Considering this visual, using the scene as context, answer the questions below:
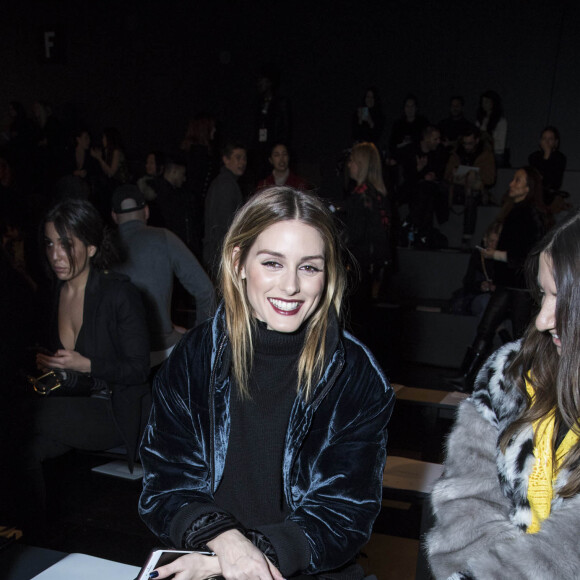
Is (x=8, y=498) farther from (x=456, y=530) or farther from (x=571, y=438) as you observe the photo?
(x=571, y=438)

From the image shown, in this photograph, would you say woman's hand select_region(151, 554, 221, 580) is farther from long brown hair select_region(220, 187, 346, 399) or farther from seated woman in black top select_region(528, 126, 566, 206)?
seated woman in black top select_region(528, 126, 566, 206)

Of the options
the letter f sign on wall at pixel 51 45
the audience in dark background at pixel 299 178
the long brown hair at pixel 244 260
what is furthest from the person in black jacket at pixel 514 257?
the letter f sign on wall at pixel 51 45

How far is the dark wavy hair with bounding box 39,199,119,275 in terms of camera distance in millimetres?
2600

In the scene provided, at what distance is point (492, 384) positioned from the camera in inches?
61.2

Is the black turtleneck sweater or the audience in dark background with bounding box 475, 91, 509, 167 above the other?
the audience in dark background with bounding box 475, 91, 509, 167

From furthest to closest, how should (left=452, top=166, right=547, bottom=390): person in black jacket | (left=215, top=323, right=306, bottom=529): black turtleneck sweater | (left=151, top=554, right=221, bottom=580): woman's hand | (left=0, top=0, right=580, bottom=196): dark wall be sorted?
(left=0, top=0, right=580, bottom=196): dark wall < (left=452, top=166, right=547, bottom=390): person in black jacket < (left=215, top=323, right=306, bottom=529): black turtleneck sweater < (left=151, top=554, right=221, bottom=580): woman's hand

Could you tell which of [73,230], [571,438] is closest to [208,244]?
[73,230]

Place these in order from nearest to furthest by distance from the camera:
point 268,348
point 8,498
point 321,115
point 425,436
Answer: point 268,348, point 8,498, point 425,436, point 321,115

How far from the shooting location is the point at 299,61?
865 cm

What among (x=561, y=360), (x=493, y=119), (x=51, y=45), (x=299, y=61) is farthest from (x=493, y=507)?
(x=51, y=45)

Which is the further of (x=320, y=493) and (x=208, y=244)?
(x=208, y=244)

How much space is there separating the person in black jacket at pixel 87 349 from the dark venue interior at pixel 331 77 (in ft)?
6.97

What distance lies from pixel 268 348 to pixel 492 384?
1.84 ft

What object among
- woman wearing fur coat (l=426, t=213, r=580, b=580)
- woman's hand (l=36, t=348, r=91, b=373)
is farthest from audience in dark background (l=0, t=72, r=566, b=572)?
woman wearing fur coat (l=426, t=213, r=580, b=580)
